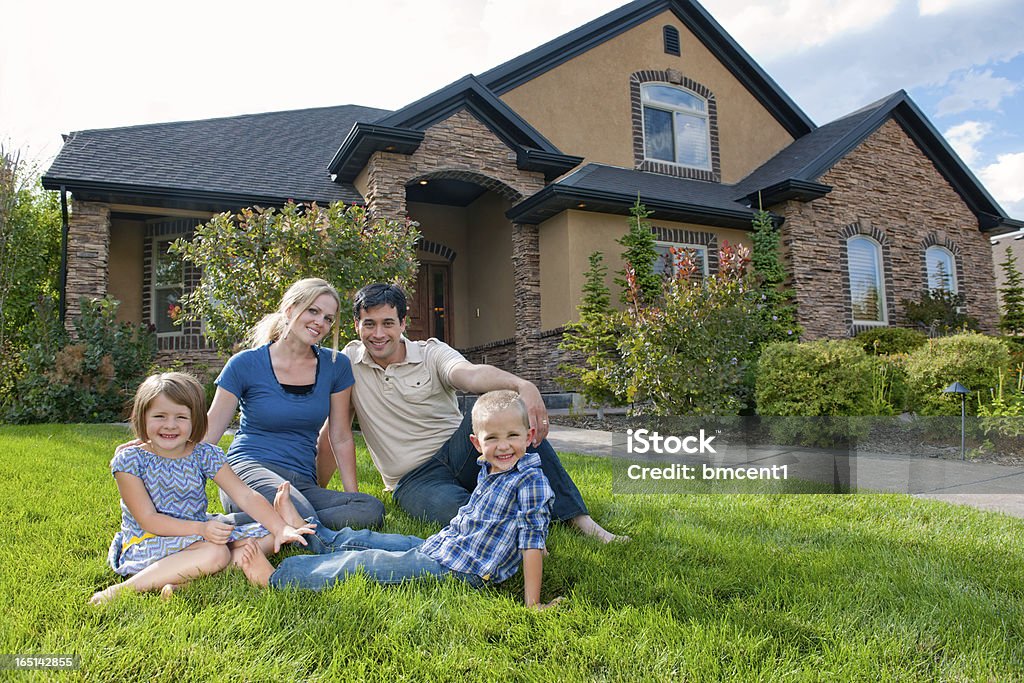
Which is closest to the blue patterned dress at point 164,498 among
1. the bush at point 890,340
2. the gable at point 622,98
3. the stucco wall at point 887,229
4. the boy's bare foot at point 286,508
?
the boy's bare foot at point 286,508

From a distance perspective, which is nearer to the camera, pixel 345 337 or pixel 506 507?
pixel 506 507

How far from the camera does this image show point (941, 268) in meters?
14.4

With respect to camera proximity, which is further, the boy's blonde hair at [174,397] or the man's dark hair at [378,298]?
the man's dark hair at [378,298]

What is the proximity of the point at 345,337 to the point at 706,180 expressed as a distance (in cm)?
962

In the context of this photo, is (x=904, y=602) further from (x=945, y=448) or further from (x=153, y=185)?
(x=153, y=185)

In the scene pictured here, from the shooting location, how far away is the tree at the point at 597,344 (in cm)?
758

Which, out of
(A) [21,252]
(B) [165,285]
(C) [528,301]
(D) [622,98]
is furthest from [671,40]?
(A) [21,252]

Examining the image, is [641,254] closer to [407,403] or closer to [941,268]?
Answer: [407,403]

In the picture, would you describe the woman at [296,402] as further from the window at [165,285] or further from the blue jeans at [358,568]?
the window at [165,285]

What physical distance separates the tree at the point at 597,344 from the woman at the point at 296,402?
4405mm

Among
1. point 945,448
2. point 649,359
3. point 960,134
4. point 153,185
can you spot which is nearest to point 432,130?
point 153,185

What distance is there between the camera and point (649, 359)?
264 inches

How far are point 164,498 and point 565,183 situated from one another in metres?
8.91

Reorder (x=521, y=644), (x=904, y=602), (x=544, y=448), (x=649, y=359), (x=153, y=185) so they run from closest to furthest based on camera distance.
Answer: (x=521, y=644) < (x=904, y=602) < (x=544, y=448) < (x=649, y=359) < (x=153, y=185)
